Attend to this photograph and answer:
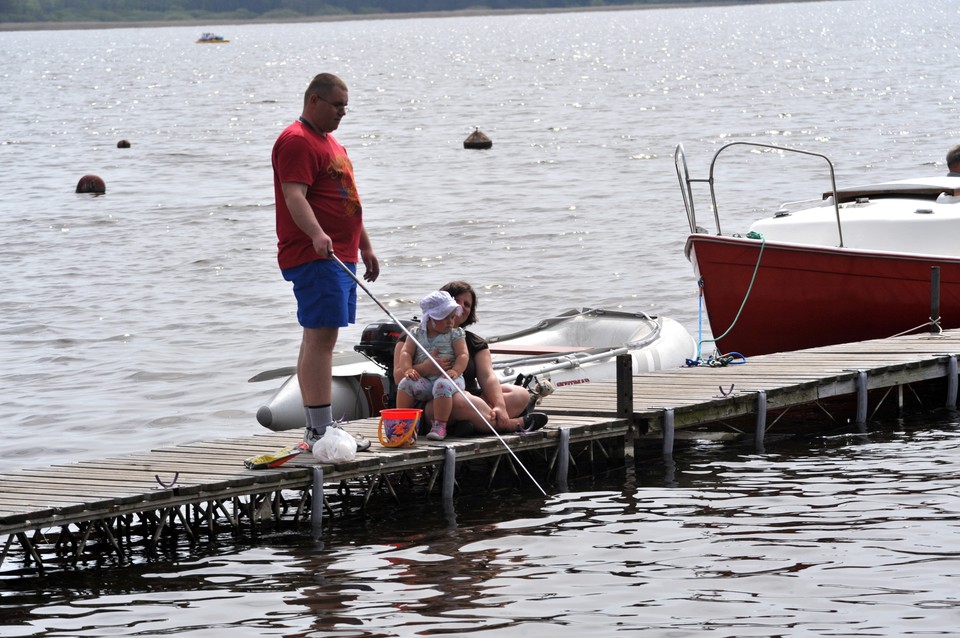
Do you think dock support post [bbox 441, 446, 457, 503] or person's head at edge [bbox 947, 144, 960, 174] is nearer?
dock support post [bbox 441, 446, 457, 503]

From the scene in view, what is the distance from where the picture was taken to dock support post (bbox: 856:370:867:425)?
12234 millimetres

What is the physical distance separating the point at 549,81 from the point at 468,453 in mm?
74741

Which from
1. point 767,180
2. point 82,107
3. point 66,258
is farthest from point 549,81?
point 66,258

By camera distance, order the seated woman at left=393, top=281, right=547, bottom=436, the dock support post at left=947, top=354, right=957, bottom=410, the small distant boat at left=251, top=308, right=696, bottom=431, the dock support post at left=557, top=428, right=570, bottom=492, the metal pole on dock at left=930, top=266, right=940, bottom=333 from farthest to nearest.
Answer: the metal pole on dock at left=930, top=266, right=940, bottom=333
the dock support post at left=947, top=354, right=957, bottom=410
the small distant boat at left=251, top=308, right=696, bottom=431
the dock support post at left=557, top=428, right=570, bottom=492
the seated woman at left=393, top=281, right=547, bottom=436

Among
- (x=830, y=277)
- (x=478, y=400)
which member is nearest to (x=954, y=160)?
(x=830, y=277)

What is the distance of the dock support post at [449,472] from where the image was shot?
32.4ft

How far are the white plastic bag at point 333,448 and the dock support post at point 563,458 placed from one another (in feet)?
5.59

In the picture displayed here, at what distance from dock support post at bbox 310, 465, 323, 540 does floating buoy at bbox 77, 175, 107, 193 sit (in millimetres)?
28449

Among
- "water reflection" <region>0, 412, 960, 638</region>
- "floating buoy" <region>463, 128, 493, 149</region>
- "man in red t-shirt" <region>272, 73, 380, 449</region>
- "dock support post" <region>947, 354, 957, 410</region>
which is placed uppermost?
"floating buoy" <region>463, 128, 493, 149</region>

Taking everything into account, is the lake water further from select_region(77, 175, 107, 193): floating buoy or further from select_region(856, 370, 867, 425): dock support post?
select_region(77, 175, 107, 193): floating buoy

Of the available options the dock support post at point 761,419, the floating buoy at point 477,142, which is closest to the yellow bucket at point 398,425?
the dock support post at point 761,419

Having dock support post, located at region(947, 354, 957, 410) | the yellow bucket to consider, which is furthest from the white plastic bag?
dock support post, located at region(947, 354, 957, 410)

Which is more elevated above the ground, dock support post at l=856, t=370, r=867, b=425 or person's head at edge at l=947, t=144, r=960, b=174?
person's head at edge at l=947, t=144, r=960, b=174

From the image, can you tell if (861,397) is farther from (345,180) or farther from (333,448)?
(345,180)
